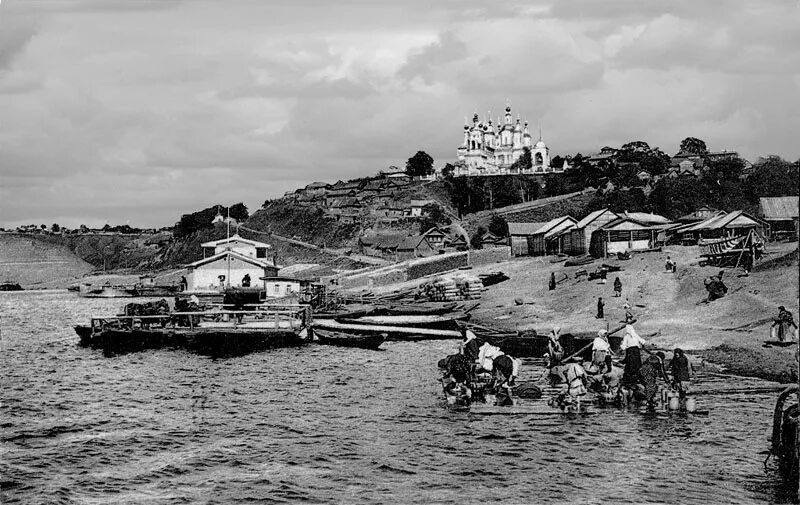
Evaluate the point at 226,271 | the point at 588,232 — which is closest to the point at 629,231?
the point at 588,232

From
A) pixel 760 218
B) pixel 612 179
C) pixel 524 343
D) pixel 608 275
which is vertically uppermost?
pixel 612 179

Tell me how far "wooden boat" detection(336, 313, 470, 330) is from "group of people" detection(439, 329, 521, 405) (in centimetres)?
2571

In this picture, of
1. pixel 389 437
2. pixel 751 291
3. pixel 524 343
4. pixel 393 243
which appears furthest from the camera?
pixel 393 243

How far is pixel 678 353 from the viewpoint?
2662cm

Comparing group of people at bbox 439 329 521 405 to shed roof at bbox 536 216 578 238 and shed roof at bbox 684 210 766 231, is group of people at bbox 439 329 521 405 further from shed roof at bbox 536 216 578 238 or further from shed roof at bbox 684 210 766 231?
shed roof at bbox 536 216 578 238

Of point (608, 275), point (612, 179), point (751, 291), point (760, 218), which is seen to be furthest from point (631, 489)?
point (612, 179)

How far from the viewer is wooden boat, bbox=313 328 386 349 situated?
49.4m

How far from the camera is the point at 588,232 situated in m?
80.2

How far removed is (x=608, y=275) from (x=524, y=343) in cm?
2256

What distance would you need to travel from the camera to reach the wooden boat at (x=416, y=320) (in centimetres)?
5756

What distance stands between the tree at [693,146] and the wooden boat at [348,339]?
5668 inches

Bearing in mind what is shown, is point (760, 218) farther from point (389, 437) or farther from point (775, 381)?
point (389, 437)

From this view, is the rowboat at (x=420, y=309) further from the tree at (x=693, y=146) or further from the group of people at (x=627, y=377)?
the tree at (x=693, y=146)

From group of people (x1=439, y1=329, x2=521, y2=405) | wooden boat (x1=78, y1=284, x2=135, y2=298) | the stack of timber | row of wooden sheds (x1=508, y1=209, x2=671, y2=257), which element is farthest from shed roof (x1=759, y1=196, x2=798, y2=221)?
wooden boat (x1=78, y1=284, x2=135, y2=298)
